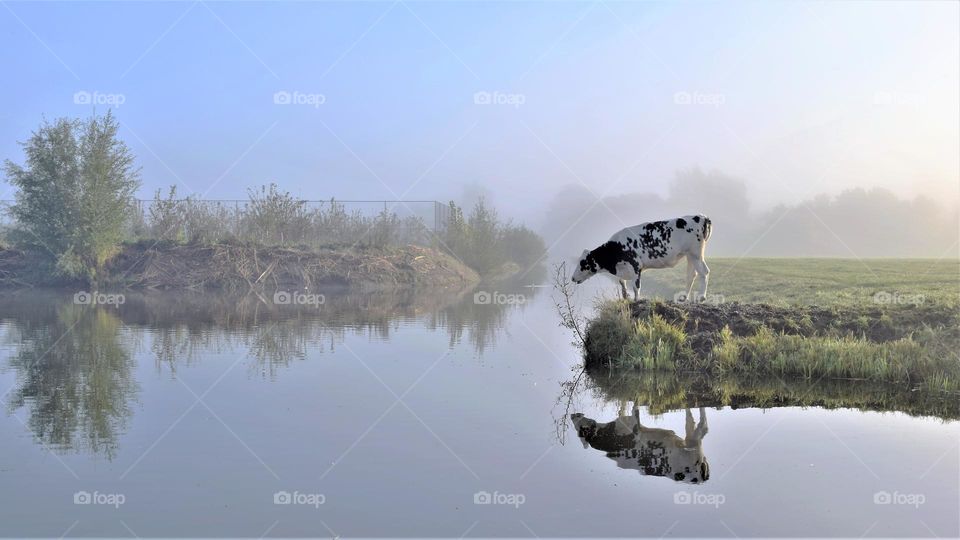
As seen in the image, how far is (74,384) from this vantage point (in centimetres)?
1195

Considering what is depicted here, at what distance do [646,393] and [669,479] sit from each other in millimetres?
4196

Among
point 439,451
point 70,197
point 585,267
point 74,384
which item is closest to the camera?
point 439,451

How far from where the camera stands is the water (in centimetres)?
634

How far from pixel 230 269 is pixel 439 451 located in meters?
31.0

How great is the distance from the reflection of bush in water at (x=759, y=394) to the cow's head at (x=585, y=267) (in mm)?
4391

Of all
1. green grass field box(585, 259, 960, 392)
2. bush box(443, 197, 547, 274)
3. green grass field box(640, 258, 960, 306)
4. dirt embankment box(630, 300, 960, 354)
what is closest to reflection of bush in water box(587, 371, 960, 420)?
green grass field box(585, 259, 960, 392)

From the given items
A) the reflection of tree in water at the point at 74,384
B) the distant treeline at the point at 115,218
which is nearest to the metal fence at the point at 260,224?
the distant treeline at the point at 115,218

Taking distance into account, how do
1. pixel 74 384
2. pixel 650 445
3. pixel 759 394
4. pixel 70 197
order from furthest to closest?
1. pixel 70 197
2. pixel 74 384
3. pixel 759 394
4. pixel 650 445

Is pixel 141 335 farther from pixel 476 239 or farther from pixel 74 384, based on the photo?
pixel 476 239

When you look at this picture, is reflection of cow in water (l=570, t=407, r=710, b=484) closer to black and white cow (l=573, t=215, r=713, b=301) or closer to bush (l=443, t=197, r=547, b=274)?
black and white cow (l=573, t=215, r=713, b=301)

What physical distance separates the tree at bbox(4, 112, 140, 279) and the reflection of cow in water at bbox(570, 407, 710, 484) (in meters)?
31.4

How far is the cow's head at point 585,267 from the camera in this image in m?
17.3

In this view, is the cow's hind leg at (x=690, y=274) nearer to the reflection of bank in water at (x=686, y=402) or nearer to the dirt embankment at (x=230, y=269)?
the reflection of bank in water at (x=686, y=402)

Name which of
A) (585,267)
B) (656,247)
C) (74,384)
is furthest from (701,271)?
(74,384)
